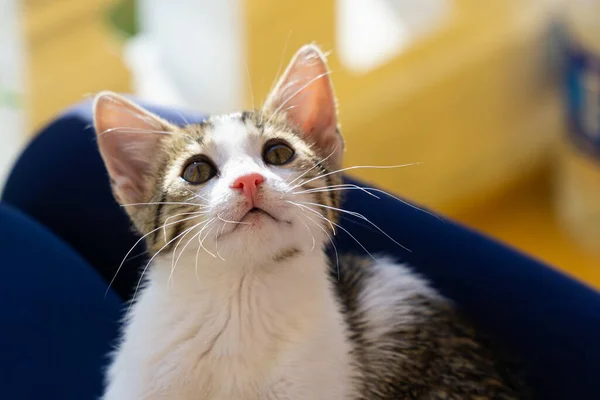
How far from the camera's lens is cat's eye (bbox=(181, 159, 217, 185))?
104cm

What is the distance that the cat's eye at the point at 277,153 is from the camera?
1.06 meters

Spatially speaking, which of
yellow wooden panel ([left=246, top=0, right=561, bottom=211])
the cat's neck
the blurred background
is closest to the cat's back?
the cat's neck

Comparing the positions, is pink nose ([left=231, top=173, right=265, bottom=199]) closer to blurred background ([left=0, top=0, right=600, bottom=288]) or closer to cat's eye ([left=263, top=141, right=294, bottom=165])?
cat's eye ([left=263, top=141, right=294, bottom=165])

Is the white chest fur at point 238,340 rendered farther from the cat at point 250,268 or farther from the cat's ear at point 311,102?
the cat's ear at point 311,102

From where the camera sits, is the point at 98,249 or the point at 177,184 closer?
the point at 177,184

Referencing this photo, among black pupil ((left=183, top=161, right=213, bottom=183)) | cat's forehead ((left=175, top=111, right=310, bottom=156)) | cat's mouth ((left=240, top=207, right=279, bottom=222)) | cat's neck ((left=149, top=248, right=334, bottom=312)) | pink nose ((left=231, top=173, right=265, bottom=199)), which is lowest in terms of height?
cat's neck ((left=149, top=248, right=334, bottom=312))

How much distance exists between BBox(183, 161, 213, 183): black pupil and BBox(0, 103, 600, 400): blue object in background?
0.94ft

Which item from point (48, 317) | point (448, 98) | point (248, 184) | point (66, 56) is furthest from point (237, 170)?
point (448, 98)

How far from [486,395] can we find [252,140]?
0.45 m

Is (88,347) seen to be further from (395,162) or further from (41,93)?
(395,162)

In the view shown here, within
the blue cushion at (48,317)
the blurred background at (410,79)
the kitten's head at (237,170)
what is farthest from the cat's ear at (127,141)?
the blurred background at (410,79)

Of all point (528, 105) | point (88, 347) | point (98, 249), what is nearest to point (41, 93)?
point (98, 249)

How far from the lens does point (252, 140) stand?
1.05 metres

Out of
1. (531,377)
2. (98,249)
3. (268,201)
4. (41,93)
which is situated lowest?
(531,377)
